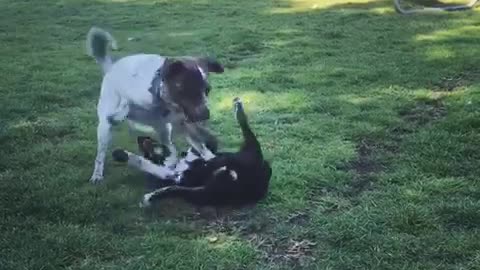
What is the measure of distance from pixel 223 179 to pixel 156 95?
450 millimetres

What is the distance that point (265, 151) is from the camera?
3.81 m

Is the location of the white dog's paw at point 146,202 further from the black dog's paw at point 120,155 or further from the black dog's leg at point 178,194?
the black dog's paw at point 120,155

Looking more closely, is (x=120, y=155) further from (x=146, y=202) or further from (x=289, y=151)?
(x=289, y=151)

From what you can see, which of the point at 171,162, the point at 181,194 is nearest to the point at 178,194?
the point at 181,194

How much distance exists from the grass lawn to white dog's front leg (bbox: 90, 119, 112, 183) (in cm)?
7

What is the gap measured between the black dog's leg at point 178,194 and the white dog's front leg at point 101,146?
0.43 meters

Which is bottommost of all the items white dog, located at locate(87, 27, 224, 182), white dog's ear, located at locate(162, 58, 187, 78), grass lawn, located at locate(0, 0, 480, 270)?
grass lawn, located at locate(0, 0, 480, 270)

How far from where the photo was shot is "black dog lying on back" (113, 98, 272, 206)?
10.1 ft

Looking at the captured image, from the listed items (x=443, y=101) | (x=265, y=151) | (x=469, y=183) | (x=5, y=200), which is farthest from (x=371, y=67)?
(x=5, y=200)

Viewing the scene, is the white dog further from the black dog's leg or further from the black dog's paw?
the black dog's leg

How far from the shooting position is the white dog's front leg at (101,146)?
3.43 m

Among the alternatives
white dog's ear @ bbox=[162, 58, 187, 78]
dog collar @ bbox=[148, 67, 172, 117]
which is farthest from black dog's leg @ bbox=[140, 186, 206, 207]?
white dog's ear @ bbox=[162, 58, 187, 78]

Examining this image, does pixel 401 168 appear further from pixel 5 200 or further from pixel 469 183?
pixel 5 200

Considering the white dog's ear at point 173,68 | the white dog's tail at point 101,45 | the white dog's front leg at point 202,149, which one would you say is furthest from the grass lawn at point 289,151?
the white dog's ear at point 173,68
